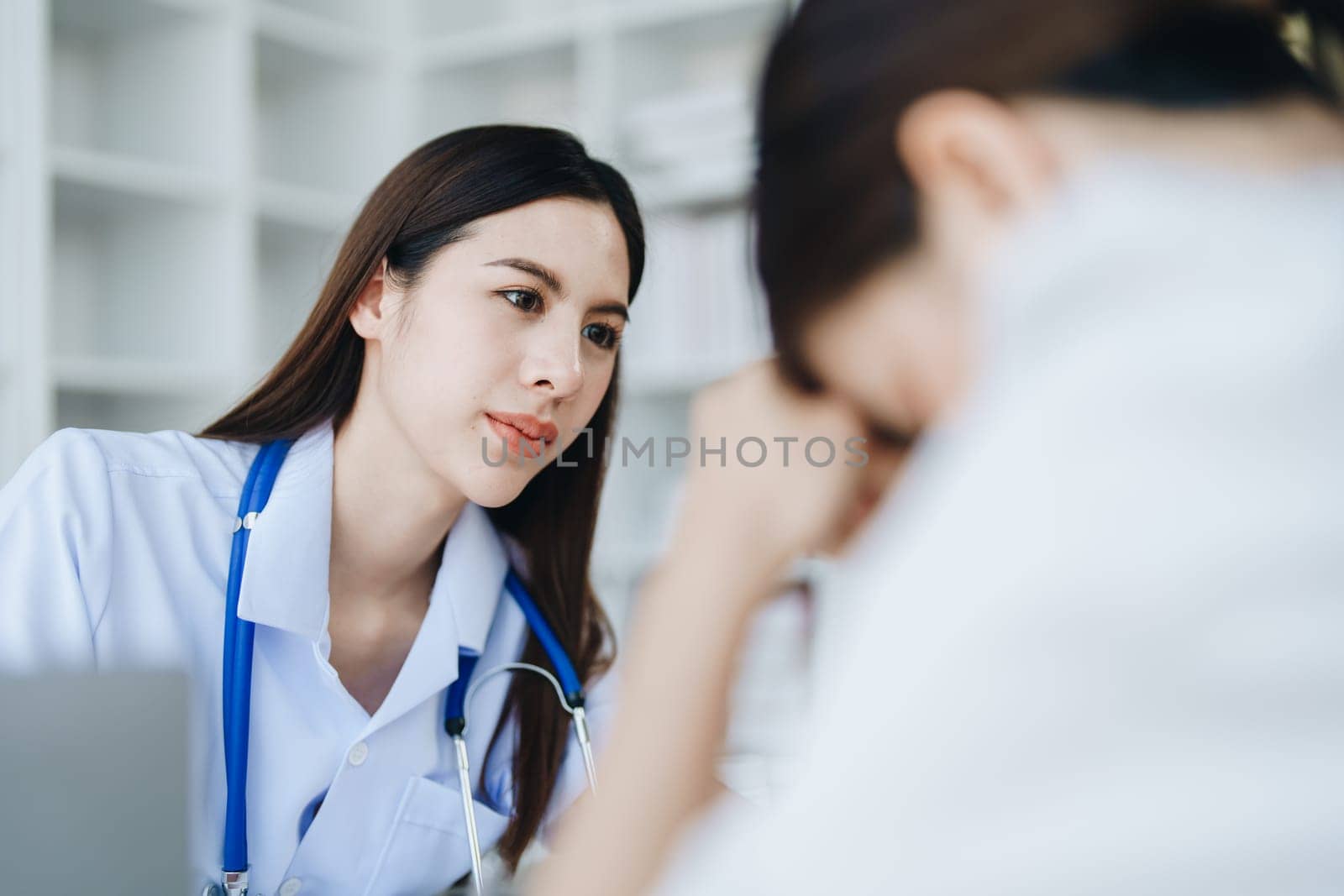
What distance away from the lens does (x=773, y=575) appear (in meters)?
0.56

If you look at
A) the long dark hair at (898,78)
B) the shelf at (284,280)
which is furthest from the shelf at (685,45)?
the long dark hair at (898,78)

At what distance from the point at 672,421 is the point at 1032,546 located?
7.57 feet

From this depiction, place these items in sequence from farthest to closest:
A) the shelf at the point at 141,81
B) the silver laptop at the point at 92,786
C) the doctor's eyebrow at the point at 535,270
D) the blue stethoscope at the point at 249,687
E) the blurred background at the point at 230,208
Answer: the shelf at the point at 141,81
the blurred background at the point at 230,208
the doctor's eyebrow at the point at 535,270
the blue stethoscope at the point at 249,687
the silver laptop at the point at 92,786

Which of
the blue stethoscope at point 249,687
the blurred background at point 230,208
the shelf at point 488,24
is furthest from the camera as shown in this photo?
the shelf at point 488,24

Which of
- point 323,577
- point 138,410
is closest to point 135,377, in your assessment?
point 138,410

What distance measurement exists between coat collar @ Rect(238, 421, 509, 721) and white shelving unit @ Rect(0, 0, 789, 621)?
0.89 meters

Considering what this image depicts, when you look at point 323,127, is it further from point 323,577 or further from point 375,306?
point 323,577

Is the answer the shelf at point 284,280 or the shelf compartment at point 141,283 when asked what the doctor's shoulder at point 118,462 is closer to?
the shelf compartment at point 141,283

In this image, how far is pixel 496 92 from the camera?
2.94 meters

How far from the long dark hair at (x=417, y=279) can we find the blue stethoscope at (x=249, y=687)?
0.11 feet

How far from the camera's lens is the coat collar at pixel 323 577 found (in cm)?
114

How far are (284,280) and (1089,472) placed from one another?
269 cm

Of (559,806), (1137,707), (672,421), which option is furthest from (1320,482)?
(672,421)

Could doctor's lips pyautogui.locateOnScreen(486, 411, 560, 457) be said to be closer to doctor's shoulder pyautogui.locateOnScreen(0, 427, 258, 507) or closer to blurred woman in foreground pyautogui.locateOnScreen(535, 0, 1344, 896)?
doctor's shoulder pyautogui.locateOnScreen(0, 427, 258, 507)
